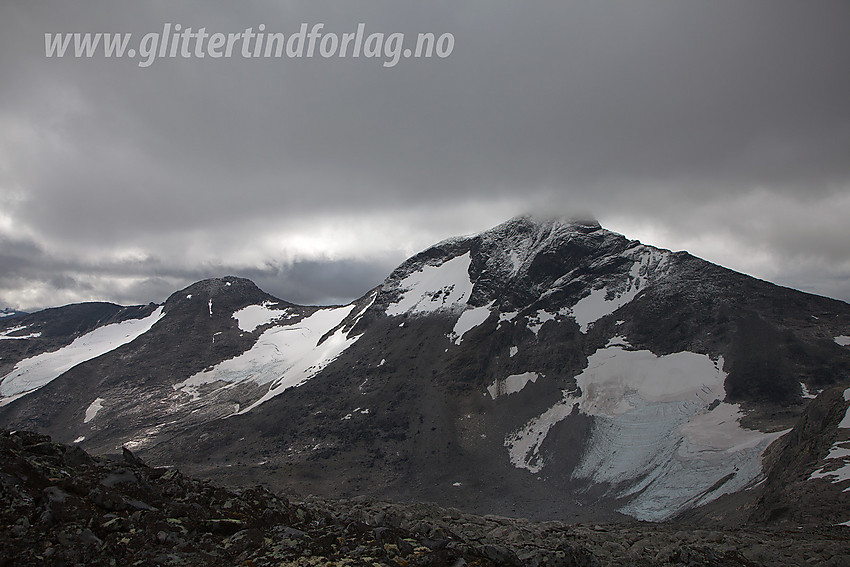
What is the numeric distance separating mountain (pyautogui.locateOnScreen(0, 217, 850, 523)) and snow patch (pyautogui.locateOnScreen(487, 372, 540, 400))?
0.62 m

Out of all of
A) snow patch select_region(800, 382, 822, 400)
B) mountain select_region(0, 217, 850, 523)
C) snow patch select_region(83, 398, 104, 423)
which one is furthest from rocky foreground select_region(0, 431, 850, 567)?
snow patch select_region(83, 398, 104, 423)

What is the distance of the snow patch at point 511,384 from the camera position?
132m

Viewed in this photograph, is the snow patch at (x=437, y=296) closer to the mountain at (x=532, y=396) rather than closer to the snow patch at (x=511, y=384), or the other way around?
the mountain at (x=532, y=396)

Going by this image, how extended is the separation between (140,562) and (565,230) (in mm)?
174229

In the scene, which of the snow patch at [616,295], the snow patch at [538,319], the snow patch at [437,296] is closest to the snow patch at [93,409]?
the snow patch at [437,296]

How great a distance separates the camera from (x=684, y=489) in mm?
75812

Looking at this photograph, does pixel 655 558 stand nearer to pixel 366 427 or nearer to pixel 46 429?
pixel 366 427

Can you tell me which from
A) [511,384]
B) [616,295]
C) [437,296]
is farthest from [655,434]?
[437,296]

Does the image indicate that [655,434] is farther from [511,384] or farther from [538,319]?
[538,319]

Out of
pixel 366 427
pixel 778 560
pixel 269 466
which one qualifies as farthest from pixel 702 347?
pixel 269 466

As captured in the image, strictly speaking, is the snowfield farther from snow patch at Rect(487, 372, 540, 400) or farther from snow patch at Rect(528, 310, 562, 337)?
snow patch at Rect(528, 310, 562, 337)

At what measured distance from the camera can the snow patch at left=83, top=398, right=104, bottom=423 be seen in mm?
163250

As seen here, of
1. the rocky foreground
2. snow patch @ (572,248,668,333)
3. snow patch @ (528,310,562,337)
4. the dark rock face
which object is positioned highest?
snow patch @ (572,248,668,333)

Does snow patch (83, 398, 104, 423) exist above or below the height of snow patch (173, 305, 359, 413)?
below
